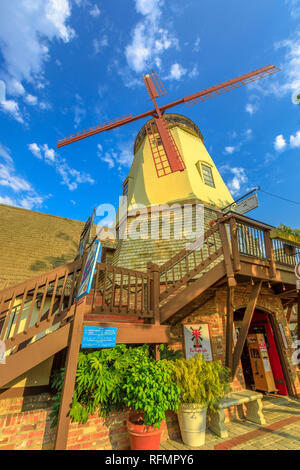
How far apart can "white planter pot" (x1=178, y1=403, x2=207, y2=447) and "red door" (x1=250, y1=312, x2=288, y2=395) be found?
545 centimetres

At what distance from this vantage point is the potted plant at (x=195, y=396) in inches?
158

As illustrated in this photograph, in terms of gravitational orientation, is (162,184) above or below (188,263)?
above

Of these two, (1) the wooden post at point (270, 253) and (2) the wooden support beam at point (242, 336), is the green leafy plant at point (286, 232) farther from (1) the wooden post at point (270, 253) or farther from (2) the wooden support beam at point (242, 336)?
(2) the wooden support beam at point (242, 336)

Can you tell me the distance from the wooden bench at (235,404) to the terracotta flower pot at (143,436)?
158cm

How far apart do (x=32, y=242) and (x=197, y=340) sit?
8327 millimetres

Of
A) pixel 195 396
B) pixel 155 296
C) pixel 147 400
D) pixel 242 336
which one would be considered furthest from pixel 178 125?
pixel 147 400

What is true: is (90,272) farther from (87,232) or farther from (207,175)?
(207,175)

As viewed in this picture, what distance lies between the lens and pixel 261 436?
4371mm

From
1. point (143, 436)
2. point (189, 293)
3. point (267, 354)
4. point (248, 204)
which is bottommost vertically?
point (143, 436)

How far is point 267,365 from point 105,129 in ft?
51.9

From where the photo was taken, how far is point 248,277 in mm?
6035

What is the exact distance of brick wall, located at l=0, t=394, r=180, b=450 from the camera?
345 cm

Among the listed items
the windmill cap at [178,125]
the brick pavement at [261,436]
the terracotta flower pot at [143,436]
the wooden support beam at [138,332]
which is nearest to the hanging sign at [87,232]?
the wooden support beam at [138,332]

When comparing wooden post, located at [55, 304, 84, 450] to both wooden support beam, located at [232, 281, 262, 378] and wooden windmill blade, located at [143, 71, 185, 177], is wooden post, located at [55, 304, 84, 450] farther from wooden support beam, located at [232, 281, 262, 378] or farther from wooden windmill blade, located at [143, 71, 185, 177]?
wooden windmill blade, located at [143, 71, 185, 177]
